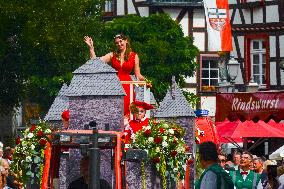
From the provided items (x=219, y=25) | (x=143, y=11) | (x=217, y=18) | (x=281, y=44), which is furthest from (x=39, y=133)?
(x=143, y=11)

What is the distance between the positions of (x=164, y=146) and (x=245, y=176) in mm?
1266

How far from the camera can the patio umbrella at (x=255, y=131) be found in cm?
3403

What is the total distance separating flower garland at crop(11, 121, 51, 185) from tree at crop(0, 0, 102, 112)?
23.0 m

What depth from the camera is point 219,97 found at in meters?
33.9

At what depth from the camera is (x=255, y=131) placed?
113 feet

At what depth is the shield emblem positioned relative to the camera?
46000 millimetres

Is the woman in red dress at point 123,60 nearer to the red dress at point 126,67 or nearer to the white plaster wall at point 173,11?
the red dress at point 126,67

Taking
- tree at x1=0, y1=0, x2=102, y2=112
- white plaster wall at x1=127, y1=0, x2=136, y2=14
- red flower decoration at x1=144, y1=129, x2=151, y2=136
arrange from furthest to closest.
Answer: white plaster wall at x1=127, y1=0, x2=136, y2=14, tree at x1=0, y1=0, x2=102, y2=112, red flower decoration at x1=144, y1=129, x2=151, y2=136

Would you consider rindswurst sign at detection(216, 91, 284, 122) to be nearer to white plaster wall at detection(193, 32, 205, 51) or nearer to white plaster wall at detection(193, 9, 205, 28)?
white plaster wall at detection(193, 32, 205, 51)

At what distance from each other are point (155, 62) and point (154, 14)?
9.90 feet

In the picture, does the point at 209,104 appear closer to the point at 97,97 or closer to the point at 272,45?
the point at 272,45

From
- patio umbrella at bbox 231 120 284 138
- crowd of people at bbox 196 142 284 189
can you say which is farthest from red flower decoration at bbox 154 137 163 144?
patio umbrella at bbox 231 120 284 138

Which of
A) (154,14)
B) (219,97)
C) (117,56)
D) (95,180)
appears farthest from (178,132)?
(154,14)

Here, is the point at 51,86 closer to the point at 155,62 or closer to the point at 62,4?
the point at 155,62
